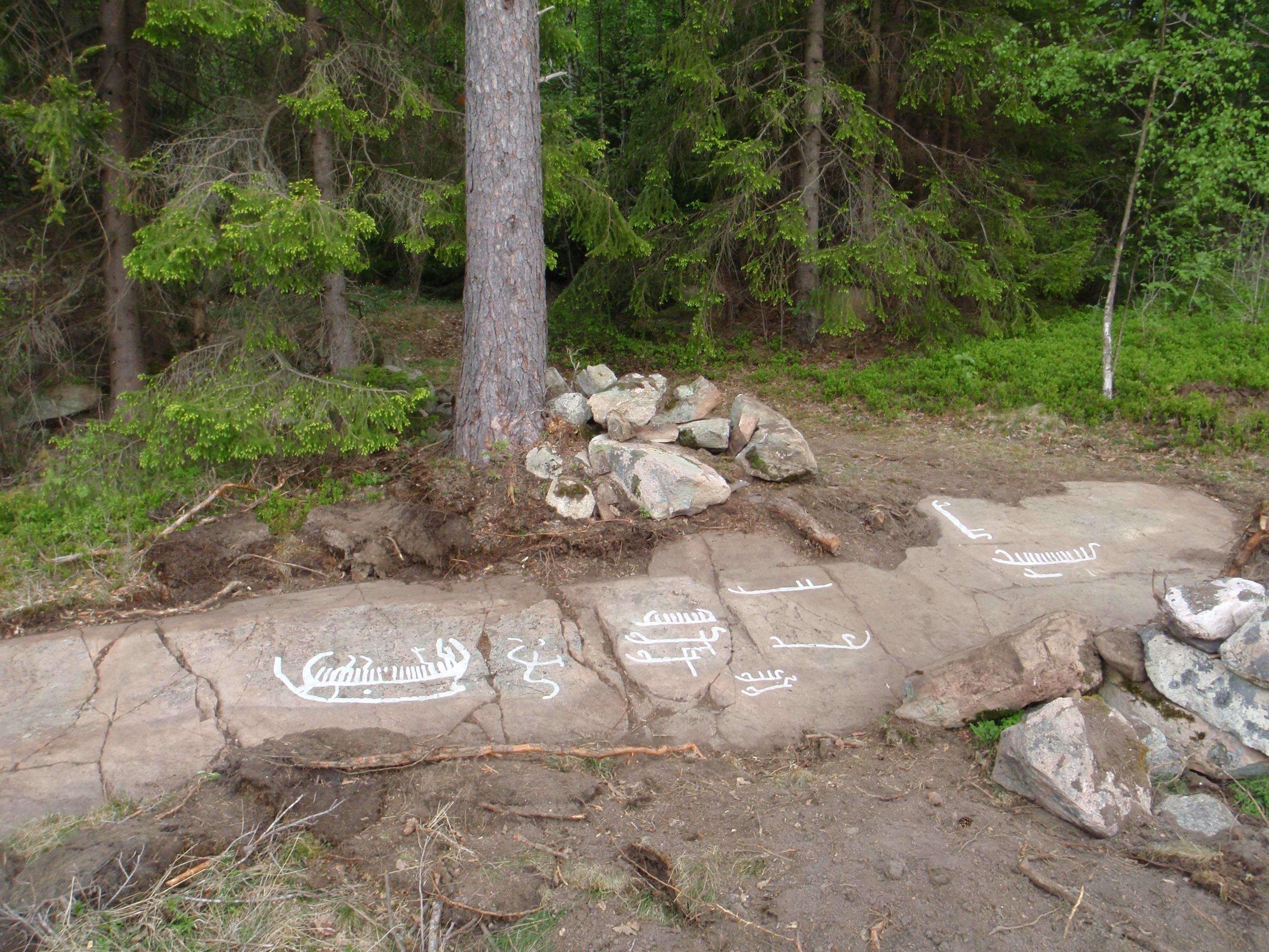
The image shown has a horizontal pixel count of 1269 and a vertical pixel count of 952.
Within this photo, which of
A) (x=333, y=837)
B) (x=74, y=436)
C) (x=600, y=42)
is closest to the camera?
(x=333, y=837)

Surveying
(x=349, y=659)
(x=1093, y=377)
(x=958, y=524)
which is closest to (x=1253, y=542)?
(x=958, y=524)

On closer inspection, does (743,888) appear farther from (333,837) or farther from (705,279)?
(705,279)

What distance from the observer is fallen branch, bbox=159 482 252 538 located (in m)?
6.80

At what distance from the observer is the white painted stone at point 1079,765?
400 centimetres

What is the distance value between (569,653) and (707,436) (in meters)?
3.19

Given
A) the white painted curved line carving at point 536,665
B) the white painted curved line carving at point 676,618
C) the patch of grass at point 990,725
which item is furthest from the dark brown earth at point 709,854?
the white painted curved line carving at point 676,618

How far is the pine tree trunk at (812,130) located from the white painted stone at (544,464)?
520cm

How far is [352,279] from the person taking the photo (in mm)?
9438

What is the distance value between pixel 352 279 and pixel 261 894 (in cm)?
739

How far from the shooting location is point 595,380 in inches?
331

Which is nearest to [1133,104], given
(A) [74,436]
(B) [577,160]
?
(B) [577,160]

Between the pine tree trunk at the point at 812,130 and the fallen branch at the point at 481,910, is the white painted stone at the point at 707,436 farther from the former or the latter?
the fallen branch at the point at 481,910

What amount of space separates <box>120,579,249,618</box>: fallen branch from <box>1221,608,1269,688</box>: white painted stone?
6.65 meters

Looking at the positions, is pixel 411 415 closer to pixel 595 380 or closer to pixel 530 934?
pixel 595 380
